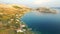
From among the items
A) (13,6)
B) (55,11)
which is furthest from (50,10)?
(13,6)

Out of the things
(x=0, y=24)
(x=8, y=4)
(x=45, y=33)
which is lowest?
(x=45, y=33)

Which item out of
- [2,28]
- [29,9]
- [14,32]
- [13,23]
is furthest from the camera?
[29,9]

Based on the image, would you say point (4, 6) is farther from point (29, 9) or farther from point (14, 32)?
point (14, 32)

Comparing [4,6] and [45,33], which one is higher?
[4,6]

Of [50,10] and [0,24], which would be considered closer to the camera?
[0,24]

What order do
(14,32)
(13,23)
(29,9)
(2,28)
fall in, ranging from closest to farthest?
1. (14,32)
2. (2,28)
3. (13,23)
4. (29,9)

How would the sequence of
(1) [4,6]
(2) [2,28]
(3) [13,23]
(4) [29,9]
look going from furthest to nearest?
(4) [29,9] < (1) [4,6] < (3) [13,23] < (2) [2,28]

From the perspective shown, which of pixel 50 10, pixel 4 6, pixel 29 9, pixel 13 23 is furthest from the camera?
pixel 50 10

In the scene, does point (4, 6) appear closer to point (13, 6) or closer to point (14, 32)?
point (13, 6)

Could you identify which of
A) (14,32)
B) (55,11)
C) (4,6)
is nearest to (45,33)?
(14,32)
